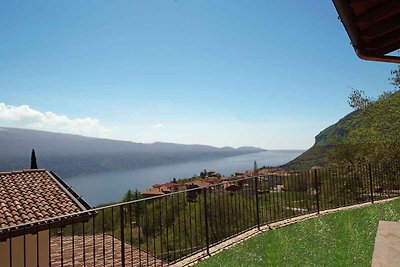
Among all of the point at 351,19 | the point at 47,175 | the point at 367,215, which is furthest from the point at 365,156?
the point at 351,19

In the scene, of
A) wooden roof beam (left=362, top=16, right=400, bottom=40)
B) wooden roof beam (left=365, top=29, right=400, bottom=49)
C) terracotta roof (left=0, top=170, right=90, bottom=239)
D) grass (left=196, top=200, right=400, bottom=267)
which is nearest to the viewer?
wooden roof beam (left=362, top=16, right=400, bottom=40)

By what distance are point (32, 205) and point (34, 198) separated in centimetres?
68

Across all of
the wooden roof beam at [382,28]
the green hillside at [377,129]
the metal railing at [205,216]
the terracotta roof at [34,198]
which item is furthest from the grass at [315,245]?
the green hillside at [377,129]

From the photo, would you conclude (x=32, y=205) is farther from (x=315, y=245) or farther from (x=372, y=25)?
(x=372, y=25)

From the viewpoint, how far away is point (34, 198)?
36.7 ft

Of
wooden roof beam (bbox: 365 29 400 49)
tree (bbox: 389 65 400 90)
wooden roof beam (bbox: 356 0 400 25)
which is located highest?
tree (bbox: 389 65 400 90)

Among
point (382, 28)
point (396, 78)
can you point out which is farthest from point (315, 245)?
point (396, 78)

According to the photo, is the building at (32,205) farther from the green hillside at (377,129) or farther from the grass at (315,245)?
the green hillside at (377,129)

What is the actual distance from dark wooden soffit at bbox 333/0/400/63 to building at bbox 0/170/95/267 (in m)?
7.12

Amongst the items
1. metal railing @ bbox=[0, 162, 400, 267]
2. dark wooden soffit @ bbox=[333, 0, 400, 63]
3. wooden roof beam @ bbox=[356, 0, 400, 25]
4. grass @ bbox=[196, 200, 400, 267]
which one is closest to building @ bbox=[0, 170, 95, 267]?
metal railing @ bbox=[0, 162, 400, 267]

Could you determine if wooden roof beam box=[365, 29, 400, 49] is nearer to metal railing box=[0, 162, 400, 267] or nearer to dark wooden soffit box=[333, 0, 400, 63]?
dark wooden soffit box=[333, 0, 400, 63]

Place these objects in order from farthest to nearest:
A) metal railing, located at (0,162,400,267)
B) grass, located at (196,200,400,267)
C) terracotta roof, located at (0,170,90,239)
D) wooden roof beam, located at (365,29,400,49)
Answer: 1. terracotta roof, located at (0,170,90,239)
2. metal railing, located at (0,162,400,267)
3. grass, located at (196,200,400,267)
4. wooden roof beam, located at (365,29,400,49)

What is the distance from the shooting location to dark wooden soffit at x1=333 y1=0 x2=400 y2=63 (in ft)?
7.69

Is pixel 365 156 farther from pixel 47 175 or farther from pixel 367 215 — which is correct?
pixel 47 175
